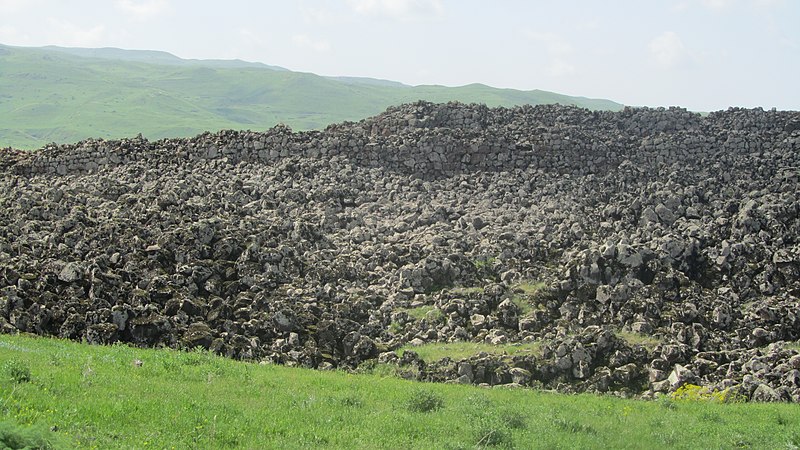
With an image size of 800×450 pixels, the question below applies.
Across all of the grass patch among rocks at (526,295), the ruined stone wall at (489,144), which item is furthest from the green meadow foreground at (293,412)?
the ruined stone wall at (489,144)

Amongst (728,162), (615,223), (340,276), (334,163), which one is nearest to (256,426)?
(340,276)

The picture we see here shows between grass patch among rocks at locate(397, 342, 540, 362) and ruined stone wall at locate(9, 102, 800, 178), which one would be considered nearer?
grass patch among rocks at locate(397, 342, 540, 362)

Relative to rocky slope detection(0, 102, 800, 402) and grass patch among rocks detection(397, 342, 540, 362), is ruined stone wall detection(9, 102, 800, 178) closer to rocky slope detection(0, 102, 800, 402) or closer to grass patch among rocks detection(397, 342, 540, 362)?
rocky slope detection(0, 102, 800, 402)

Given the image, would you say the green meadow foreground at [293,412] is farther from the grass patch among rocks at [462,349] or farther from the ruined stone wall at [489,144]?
the ruined stone wall at [489,144]

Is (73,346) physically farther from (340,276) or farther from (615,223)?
(615,223)

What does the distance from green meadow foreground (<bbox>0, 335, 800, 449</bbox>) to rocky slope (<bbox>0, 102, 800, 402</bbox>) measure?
3.75m

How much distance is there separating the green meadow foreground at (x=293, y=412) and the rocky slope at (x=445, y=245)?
3.75 m

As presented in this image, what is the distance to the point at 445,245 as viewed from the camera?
3897 cm

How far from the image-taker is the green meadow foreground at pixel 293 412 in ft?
50.5

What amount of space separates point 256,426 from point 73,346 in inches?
447

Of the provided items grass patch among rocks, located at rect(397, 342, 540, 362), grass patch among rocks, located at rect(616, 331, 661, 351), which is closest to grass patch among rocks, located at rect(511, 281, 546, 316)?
grass patch among rocks, located at rect(397, 342, 540, 362)

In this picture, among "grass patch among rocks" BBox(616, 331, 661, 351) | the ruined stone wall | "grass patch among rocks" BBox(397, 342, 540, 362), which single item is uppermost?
the ruined stone wall

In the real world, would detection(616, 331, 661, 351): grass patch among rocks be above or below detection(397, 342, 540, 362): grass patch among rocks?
above

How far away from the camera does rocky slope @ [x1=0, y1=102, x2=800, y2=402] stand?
1132 inches
